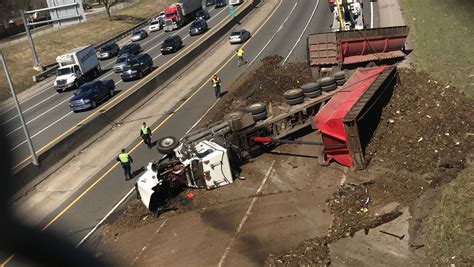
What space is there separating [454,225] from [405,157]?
471 centimetres

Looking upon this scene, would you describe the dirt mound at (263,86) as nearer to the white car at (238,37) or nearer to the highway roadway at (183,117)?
the highway roadway at (183,117)

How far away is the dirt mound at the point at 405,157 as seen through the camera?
14.4 meters

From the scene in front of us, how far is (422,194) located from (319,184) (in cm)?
379

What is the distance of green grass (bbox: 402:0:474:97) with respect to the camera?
24609mm

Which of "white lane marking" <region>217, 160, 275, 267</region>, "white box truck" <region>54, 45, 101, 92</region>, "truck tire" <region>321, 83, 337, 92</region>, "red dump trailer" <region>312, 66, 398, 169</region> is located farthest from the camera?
"white box truck" <region>54, 45, 101, 92</region>

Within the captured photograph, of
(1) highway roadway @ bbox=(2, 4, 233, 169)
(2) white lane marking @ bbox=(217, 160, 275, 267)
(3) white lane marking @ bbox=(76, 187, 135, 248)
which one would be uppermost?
(2) white lane marking @ bbox=(217, 160, 275, 267)

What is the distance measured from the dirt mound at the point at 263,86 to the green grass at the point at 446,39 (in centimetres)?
759

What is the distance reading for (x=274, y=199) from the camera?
674 inches

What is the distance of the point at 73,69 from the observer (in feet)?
145

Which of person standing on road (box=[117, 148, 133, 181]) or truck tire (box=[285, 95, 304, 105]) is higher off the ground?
truck tire (box=[285, 95, 304, 105])

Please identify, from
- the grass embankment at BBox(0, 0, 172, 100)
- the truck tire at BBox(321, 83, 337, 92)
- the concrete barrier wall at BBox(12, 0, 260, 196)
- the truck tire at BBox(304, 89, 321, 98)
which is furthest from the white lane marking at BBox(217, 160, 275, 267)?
the grass embankment at BBox(0, 0, 172, 100)

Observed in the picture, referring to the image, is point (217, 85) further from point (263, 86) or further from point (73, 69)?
point (73, 69)

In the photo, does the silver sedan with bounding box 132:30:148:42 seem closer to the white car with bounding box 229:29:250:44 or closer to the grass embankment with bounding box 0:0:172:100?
the grass embankment with bounding box 0:0:172:100

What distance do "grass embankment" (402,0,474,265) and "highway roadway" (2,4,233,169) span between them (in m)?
21.3
